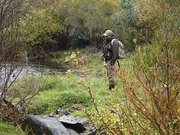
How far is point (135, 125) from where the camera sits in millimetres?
3016

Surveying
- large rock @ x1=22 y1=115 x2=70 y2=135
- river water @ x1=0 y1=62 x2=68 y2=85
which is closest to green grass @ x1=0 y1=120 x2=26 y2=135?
large rock @ x1=22 y1=115 x2=70 y2=135

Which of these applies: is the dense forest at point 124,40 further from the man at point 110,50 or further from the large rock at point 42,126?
the man at point 110,50

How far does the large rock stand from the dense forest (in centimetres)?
44

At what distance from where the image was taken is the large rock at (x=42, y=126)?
5.53 metres

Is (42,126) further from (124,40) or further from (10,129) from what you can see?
(124,40)

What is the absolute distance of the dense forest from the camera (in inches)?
106

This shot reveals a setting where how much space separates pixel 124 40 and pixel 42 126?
1823 centimetres

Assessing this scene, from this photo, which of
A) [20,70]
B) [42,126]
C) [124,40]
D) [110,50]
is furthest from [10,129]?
[124,40]

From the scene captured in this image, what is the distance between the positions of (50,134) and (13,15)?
7.41 feet

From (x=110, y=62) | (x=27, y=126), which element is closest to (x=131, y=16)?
(x=110, y=62)

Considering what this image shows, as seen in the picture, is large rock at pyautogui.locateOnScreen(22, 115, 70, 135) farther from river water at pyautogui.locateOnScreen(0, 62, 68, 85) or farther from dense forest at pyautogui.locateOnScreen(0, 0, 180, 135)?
river water at pyautogui.locateOnScreen(0, 62, 68, 85)

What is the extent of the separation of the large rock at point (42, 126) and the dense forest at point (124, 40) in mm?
441

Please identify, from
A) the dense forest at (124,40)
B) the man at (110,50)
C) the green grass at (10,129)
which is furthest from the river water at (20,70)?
the man at (110,50)

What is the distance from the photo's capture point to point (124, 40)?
23.2 m
